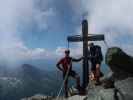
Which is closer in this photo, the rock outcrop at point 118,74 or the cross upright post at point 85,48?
the rock outcrop at point 118,74

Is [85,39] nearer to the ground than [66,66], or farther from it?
farther from it

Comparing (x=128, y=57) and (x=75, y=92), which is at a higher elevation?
(x=128, y=57)

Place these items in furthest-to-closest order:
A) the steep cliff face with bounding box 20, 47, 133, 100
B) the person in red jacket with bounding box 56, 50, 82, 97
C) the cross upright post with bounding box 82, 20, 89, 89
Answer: the cross upright post with bounding box 82, 20, 89, 89 → the person in red jacket with bounding box 56, 50, 82, 97 → the steep cliff face with bounding box 20, 47, 133, 100

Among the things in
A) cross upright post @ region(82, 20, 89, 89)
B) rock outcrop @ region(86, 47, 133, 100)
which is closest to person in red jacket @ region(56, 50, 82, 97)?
cross upright post @ region(82, 20, 89, 89)

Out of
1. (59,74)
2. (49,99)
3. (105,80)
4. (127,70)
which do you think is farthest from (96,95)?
(49,99)

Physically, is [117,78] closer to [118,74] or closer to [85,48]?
[118,74]

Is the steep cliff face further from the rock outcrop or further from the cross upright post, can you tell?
the cross upright post

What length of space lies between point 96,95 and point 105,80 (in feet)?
4.34

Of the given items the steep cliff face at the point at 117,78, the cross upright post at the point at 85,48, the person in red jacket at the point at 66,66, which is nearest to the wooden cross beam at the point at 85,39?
the cross upright post at the point at 85,48

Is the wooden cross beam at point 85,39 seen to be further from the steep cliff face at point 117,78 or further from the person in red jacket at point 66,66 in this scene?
the steep cliff face at point 117,78

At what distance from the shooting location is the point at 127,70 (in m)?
22.5

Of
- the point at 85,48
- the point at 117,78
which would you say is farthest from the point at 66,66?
the point at 117,78

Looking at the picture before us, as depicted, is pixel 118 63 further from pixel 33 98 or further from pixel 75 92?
pixel 33 98

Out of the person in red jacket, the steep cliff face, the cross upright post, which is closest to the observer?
the steep cliff face
